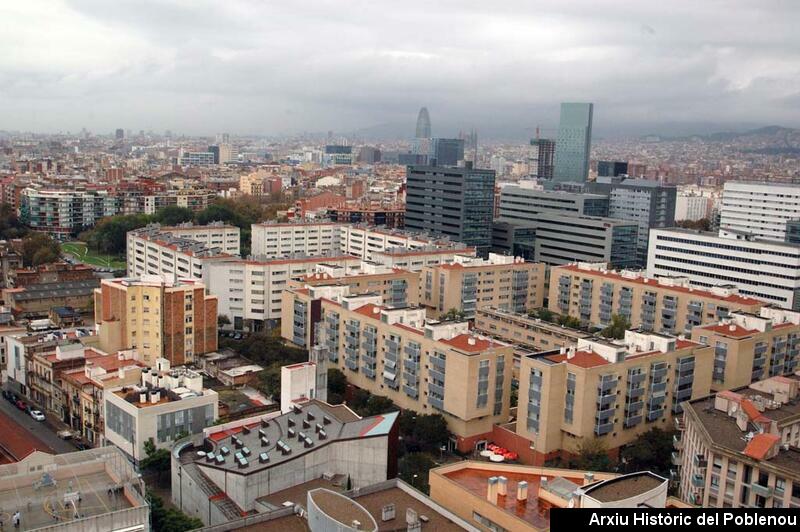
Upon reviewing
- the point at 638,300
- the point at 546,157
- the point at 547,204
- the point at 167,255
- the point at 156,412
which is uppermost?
the point at 546,157

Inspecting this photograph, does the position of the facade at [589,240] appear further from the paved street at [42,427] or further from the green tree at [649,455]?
the paved street at [42,427]

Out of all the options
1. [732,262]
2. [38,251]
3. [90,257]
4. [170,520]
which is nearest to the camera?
[170,520]

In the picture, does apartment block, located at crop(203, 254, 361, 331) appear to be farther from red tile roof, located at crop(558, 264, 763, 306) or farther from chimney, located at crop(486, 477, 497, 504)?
chimney, located at crop(486, 477, 497, 504)

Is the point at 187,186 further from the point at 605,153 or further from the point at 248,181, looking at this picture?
the point at 605,153

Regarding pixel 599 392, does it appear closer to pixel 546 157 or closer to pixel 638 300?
pixel 638 300

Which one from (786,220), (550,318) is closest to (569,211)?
(786,220)

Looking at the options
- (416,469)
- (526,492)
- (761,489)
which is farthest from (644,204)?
(526,492)

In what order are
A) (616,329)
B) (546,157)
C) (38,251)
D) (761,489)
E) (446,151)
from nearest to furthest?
(761,489), (616,329), (38,251), (546,157), (446,151)

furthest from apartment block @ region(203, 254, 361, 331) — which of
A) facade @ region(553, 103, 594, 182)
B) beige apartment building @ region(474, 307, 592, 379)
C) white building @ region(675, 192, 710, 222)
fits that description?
facade @ region(553, 103, 594, 182)
